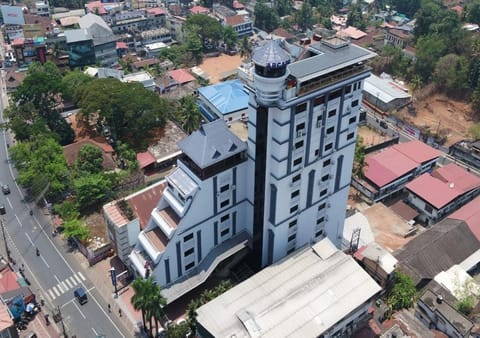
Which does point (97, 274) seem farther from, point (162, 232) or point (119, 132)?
point (119, 132)

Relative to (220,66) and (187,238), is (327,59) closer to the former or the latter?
(187,238)

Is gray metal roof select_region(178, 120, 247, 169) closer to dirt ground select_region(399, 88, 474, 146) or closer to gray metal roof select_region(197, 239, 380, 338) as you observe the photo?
gray metal roof select_region(197, 239, 380, 338)

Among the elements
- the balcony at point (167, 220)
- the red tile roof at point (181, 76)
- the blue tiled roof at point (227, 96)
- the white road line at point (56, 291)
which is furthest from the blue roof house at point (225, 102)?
the white road line at point (56, 291)

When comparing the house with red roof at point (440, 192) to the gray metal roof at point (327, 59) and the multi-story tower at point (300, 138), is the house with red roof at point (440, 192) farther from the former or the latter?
the gray metal roof at point (327, 59)

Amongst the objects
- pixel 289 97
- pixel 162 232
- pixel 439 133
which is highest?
pixel 289 97

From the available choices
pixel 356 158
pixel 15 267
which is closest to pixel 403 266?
pixel 356 158

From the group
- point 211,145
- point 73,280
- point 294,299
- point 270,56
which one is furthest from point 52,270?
point 270,56

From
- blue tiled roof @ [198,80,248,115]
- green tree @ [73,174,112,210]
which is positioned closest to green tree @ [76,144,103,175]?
green tree @ [73,174,112,210]
